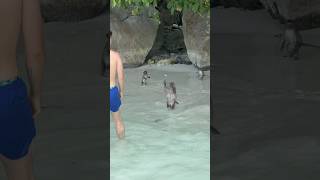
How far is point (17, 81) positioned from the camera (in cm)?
281

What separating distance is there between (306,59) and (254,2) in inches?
289

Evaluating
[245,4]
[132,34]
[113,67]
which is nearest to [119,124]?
[113,67]

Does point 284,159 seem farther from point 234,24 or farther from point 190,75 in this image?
point 234,24

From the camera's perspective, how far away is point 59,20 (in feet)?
57.9

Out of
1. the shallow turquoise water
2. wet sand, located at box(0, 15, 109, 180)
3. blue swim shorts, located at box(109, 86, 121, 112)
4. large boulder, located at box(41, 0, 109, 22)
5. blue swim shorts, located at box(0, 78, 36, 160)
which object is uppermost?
large boulder, located at box(41, 0, 109, 22)

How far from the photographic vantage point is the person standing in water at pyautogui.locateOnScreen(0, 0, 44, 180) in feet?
9.11

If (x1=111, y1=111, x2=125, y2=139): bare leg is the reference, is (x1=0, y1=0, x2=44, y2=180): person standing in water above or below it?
above

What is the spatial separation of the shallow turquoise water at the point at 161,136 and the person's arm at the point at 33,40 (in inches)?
105

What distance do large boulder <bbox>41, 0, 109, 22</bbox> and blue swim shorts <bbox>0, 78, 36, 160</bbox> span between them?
14513 mm

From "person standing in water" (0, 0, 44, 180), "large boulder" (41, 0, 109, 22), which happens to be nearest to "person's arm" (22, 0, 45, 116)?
"person standing in water" (0, 0, 44, 180)

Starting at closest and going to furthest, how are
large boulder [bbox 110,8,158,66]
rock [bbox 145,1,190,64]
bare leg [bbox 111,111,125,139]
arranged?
bare leg [bbox 111,111,125,139]
large boulder [bbox 110,8,158,66]
rock [bbox 145,1,190,64]

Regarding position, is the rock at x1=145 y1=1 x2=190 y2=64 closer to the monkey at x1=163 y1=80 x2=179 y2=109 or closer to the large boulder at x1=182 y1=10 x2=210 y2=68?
the large boulder at x1=182 y1=10 x2=210 y2=68

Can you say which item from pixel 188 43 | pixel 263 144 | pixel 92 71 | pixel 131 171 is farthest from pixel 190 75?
pixel 131 171

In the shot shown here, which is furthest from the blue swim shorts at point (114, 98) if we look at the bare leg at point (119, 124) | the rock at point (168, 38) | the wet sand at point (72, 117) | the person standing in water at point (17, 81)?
the rock at point (168, 38)
